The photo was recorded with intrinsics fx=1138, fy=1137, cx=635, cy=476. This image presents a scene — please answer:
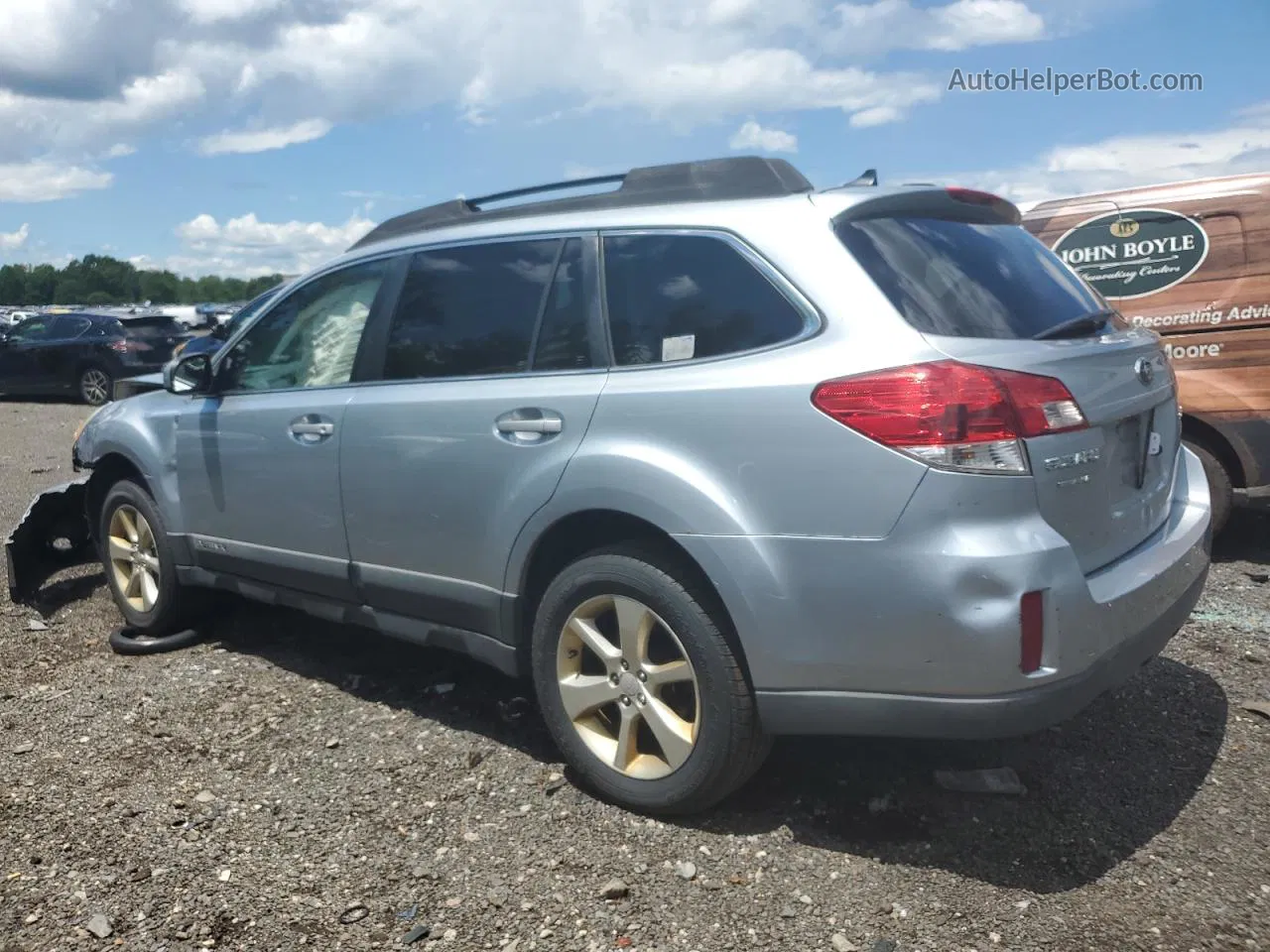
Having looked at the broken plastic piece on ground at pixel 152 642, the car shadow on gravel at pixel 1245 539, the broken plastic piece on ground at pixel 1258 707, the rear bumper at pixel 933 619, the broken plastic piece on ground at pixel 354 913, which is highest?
the rear bumper at pixel 933 619

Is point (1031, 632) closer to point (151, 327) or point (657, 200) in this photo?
point (657, 200)

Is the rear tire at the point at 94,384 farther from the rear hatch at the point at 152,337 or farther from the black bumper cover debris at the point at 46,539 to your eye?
the black bumper cover debris at the point at 46,539

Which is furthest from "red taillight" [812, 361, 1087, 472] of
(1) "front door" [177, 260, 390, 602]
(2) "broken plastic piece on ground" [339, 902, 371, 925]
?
(1) "front door" [177, 260, 390, 602]

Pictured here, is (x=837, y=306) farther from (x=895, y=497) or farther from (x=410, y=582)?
(x=410, y=582)

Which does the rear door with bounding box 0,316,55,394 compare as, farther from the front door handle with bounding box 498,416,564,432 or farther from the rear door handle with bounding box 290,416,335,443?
the front door handle with bounding box 498,416,564,432

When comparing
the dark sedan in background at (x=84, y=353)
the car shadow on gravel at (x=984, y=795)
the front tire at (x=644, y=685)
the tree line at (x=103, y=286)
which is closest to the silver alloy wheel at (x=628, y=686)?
the front tire at (x=644, y=685)

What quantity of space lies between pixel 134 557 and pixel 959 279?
160 inches

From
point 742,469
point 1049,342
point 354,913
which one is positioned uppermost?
point 1049,342

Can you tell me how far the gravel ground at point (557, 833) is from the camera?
9.39 ft

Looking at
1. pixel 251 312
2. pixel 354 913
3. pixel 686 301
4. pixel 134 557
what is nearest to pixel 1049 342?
pixel 686 301

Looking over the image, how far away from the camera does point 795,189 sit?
3.32m

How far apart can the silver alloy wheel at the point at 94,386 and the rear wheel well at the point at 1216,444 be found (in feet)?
55.8

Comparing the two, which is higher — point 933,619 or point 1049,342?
point 1049,342

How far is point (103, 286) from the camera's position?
110 m
